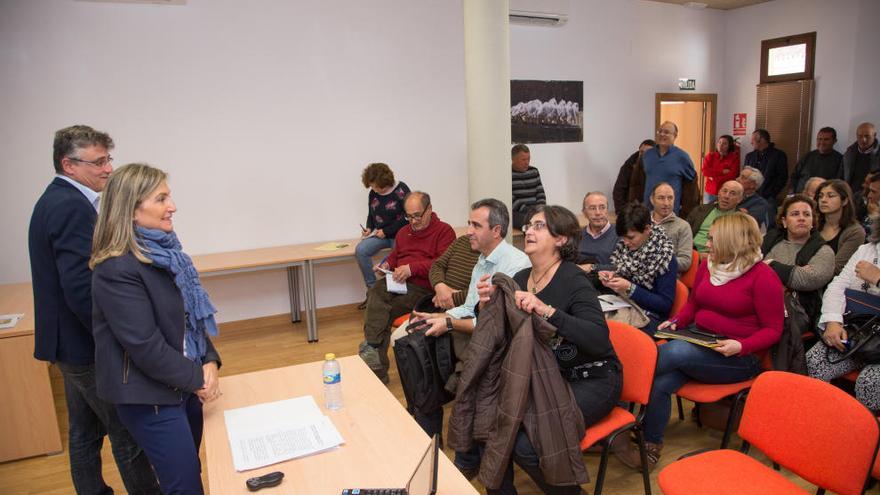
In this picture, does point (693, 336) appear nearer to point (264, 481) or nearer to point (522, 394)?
point (522, 394)

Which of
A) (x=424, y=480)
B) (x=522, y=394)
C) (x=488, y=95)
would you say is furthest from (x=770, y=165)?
(x=424, y=480)

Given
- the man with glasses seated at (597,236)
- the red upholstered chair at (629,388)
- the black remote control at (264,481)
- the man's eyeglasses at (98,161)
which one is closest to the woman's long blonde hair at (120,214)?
the man's eyeglasses at (98,161)

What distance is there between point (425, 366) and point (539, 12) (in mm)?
5104

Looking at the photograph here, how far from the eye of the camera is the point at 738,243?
279cm

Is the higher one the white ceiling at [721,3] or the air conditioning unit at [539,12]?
the white ceiling at [721,3]

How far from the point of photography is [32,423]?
328 centimetres

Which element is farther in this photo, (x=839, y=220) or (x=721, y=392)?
(x=839, y=220)

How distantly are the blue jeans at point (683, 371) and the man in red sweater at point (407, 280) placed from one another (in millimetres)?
1735

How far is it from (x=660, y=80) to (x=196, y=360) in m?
7.30

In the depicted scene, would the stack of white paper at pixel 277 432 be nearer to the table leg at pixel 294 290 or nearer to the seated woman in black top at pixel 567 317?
the seated woman in black top at pixel 567 317

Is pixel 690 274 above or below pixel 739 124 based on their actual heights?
below

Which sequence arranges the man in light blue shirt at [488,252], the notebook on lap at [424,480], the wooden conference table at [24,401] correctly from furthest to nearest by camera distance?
the wooden conference table at [24,401], the man in light blue shirt at [488,252], the notebook on lap at [424,480]

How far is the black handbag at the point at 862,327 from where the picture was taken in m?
2.65

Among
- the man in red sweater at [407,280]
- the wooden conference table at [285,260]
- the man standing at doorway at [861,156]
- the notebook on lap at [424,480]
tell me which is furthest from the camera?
the man standing at doorway at [861,156]
